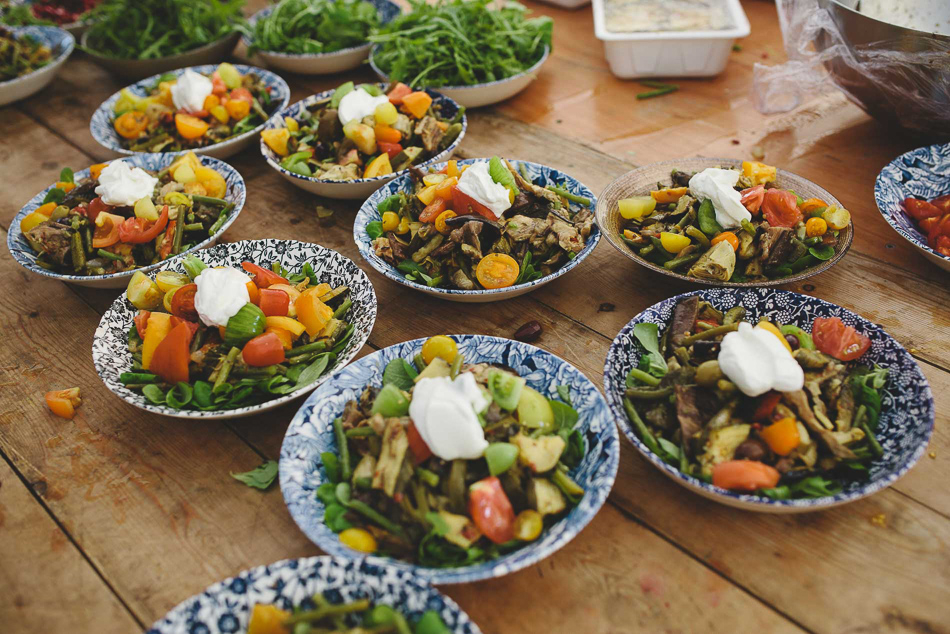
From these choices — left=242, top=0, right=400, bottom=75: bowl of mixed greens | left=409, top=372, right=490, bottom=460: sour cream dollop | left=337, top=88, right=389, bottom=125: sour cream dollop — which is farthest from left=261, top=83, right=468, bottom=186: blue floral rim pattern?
left=409, top=372, right=490, bottom=460: sour cream dollop

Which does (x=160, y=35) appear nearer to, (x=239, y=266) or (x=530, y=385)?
(x=239, y=266)

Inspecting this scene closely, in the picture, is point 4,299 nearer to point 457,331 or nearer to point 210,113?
point 210,113

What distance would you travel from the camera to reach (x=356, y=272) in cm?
245

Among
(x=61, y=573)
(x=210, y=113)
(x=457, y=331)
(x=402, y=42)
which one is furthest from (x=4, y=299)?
(x=402, y=42)

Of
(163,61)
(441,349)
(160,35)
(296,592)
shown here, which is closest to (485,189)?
(441,349)

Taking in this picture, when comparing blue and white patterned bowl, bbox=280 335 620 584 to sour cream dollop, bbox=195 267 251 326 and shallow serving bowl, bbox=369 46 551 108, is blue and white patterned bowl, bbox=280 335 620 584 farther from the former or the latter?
shallow serving bowl, bbox=369 46 551 108

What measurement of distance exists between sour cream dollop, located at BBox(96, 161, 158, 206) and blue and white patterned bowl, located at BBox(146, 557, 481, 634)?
1886 millimetres

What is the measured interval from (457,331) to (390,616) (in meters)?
1.23

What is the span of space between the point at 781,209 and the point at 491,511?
1.58 m

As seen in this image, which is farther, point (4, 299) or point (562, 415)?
point (4, 299)

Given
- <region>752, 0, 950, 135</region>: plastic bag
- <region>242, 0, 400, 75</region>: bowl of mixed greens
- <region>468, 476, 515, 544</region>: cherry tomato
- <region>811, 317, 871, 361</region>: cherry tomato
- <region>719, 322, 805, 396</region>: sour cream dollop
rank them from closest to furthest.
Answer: <region>468, 476, 515, 544</region>: cherry tomato, <region>719, 322, 805, 396</region>: sour cream dollop, <region>811, 317, 871, 361</region>: cherry tomato, <region>752, 0, 950, 135</region>: plastic bag, <region>242, 0, 400, 75</region>: bowl of mixed greens

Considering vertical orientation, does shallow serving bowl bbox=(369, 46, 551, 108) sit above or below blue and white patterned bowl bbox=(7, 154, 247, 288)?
above

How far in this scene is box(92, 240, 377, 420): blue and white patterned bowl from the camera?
6.58 ft

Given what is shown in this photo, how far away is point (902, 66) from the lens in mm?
2752
